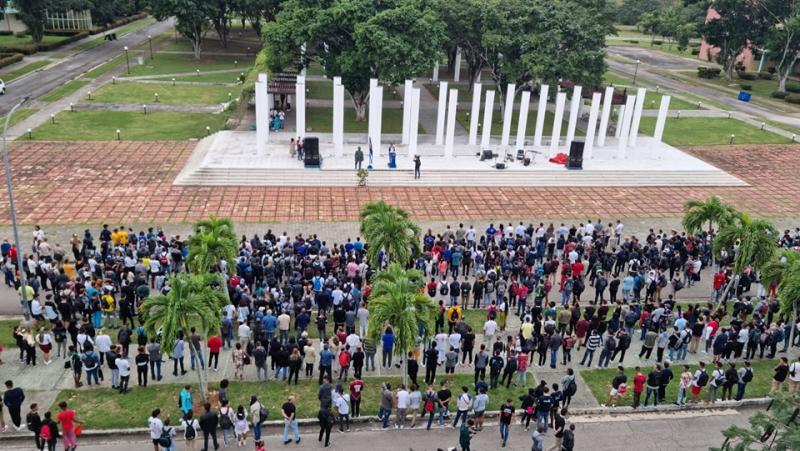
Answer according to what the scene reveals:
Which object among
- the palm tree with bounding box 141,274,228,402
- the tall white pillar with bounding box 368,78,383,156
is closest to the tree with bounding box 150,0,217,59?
the tall white pillar with bounding box 368,78,383,156

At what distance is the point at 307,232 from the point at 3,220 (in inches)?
452

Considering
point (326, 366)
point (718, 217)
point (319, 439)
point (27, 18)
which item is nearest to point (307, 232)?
point (326, 366)

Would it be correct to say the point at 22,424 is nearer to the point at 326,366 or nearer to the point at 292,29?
the point at 326,366

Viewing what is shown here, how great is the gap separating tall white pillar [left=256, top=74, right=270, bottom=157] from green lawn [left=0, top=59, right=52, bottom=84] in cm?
2698

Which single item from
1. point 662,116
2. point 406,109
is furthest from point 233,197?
point 662,116

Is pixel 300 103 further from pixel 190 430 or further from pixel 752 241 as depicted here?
pixel 190 430

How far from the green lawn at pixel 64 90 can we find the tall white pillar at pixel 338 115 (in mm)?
22403

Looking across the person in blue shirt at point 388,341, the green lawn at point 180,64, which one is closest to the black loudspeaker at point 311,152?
the person in blue shirt at point 388,341

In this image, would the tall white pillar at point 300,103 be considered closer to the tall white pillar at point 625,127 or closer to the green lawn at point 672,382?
the tall white pillar at point 625,127

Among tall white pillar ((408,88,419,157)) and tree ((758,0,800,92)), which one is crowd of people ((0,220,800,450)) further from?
tree ((758,0,800,92))

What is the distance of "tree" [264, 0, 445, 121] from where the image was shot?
33031mm

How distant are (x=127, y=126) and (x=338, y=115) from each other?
1414 cm

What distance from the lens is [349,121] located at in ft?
125

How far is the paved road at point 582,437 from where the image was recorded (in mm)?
12977
